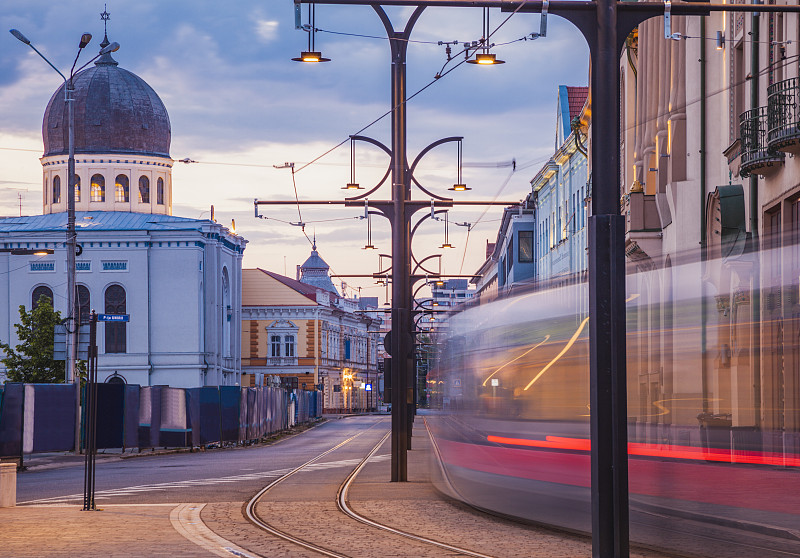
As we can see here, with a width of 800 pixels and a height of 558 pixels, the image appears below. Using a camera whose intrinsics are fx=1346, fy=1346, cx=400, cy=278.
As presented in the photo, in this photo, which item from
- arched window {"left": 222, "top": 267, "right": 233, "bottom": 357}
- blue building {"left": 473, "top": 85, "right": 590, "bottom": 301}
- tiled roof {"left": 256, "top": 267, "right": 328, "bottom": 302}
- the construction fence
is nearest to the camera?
the construction fence

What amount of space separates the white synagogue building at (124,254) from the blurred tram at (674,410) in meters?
74.1

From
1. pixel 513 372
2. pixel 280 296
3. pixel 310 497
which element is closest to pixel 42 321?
pixel 310 497

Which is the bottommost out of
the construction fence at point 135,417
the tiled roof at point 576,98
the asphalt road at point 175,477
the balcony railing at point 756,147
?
the asphalt road at point 175,477

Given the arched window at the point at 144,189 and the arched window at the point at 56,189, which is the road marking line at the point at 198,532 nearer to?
the arched window at the point at 144,189

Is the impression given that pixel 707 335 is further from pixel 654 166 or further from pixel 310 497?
pixel 654 166

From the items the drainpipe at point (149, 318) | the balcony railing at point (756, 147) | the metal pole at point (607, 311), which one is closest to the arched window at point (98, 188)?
the drainpipe at point (149, 318)

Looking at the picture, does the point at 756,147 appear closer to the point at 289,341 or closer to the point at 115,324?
the point at 115,324

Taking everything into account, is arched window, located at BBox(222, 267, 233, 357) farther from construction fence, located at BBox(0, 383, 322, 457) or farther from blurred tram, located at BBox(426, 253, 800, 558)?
blurred tram, located at BBox(426, 253, 800, 558)

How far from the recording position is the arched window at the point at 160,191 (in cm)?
9569

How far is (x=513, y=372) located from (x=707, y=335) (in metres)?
4.97

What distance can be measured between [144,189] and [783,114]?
76.4 metres

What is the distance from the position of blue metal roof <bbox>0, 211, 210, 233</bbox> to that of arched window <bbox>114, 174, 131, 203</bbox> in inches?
41.5

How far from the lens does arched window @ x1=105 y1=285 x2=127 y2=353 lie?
295 ft

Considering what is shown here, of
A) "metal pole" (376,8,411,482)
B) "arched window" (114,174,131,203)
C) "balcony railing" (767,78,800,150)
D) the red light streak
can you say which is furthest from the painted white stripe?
"arched window" (114,174,131,203)
